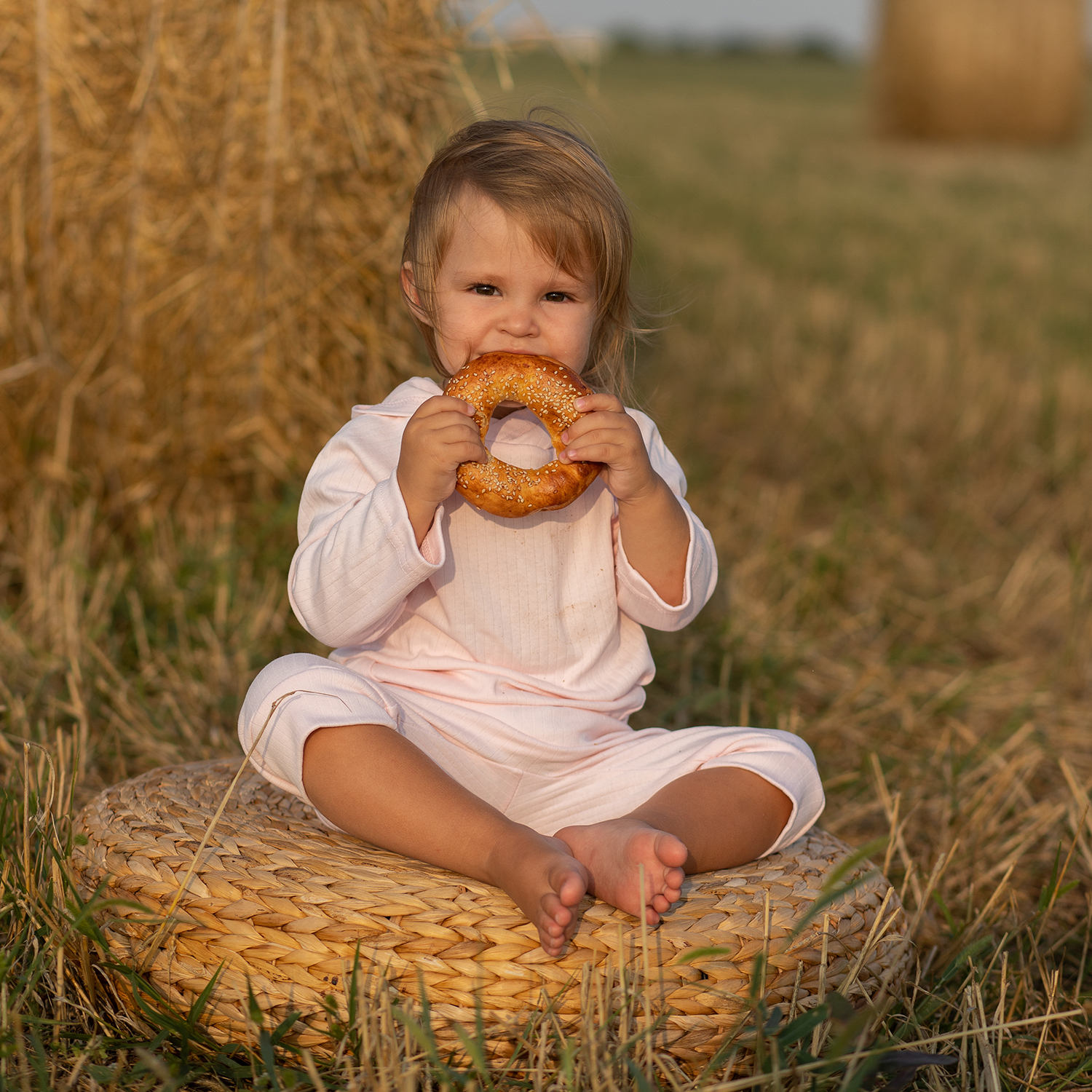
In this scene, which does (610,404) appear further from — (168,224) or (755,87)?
(755,87)

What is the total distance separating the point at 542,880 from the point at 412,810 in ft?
0.81

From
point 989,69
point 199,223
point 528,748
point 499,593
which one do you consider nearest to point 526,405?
point 499,593

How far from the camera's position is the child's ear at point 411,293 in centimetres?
205

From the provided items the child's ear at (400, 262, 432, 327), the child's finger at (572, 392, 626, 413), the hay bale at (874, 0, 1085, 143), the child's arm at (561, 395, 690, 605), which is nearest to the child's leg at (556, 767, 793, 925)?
the child's arm at (561, 395, 690, 605)

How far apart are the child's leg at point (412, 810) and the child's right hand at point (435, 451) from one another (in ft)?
1.09

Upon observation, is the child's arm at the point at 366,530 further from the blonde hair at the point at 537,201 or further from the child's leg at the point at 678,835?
the child's leg at the point at 678,835

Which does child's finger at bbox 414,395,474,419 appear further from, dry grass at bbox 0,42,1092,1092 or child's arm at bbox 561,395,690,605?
dry grass at bbox 0,42,1092,1092

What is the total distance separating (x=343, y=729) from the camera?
1.80m

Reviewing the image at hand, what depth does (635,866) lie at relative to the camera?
1626 mm

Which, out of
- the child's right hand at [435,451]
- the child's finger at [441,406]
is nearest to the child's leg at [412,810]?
the child's right hand at [435,451]

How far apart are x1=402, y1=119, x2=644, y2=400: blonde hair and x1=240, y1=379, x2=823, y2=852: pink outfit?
0.72 feet

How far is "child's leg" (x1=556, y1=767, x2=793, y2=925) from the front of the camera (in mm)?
1612

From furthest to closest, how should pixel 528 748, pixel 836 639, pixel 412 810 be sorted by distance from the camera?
pixel 836 639, pixel 528 748, pixel 412 810

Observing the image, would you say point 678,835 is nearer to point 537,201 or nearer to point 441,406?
point 441,406
